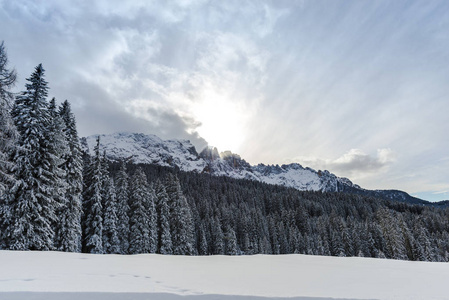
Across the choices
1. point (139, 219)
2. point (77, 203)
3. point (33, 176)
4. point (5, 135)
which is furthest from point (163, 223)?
point (5, 135)

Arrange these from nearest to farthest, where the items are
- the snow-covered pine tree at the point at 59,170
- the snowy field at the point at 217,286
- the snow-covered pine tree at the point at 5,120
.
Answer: the snowy field at the point at 217,286
the snow-covered pine tree at the point at 5,120
the snow-covered pine tree at the point at 59,170

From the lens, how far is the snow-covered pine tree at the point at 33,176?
18578 millimetres

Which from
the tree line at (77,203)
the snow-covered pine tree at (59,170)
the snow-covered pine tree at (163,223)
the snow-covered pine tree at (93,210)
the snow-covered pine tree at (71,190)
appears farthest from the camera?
the snow-covered pine tree at (163,223)

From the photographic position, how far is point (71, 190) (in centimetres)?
2498

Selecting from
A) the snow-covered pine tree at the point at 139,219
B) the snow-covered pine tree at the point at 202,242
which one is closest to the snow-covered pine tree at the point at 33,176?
the snow-covered pine tree at the point at 139,219

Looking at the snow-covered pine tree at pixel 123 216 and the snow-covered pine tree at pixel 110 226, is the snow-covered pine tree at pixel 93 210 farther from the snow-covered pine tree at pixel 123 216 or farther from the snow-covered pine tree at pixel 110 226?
the snow-covered pine tree at pixel 123 216

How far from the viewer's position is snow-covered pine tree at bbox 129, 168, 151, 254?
34.4 meters

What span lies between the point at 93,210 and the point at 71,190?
5258 millimetres

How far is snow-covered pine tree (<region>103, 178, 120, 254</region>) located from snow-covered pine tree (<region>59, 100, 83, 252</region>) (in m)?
4.96

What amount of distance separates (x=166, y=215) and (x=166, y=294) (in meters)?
36.4

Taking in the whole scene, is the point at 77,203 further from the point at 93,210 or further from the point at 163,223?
the point at 163,223

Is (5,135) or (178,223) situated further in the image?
A: (178,223)

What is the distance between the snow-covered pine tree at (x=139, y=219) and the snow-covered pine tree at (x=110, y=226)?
332 centimetres

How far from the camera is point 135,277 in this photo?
671 cm
